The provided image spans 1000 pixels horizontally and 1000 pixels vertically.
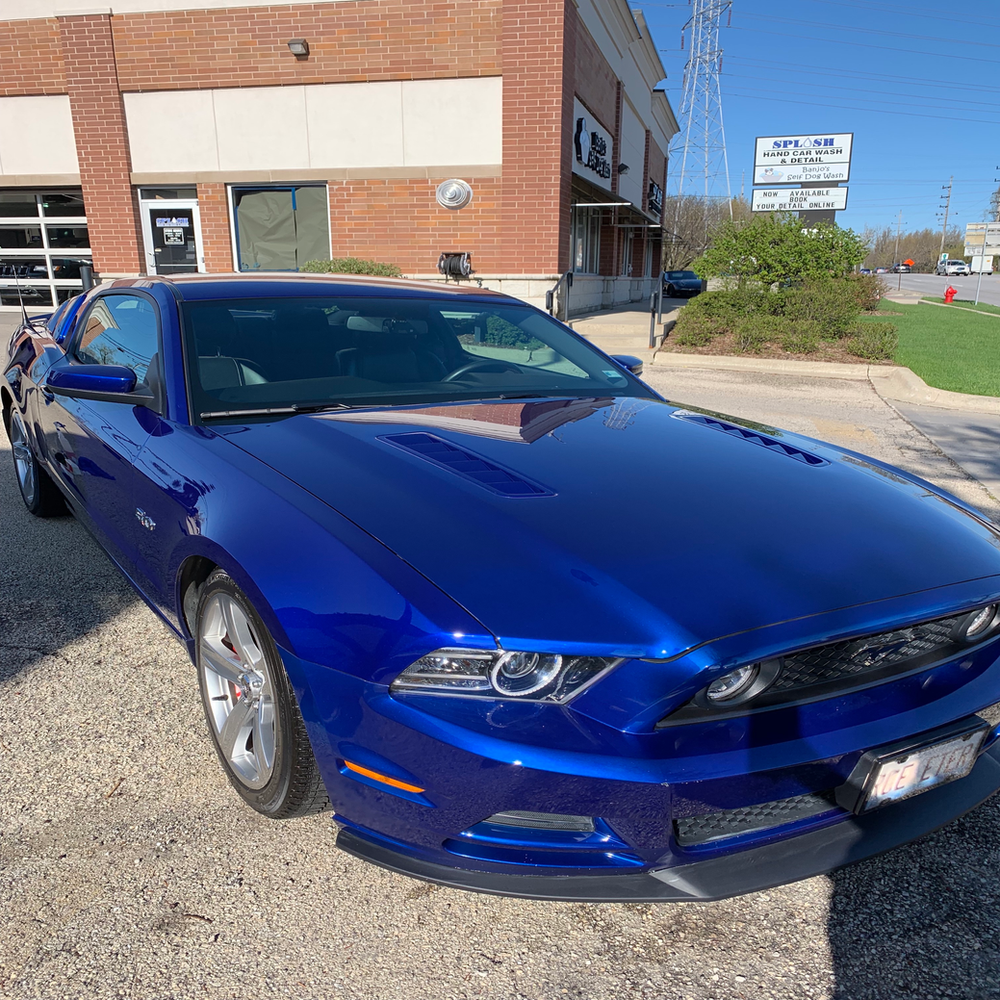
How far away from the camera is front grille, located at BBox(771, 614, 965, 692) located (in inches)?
69.2

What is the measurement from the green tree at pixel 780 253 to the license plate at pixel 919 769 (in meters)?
14.0

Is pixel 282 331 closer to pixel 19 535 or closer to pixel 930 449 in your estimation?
pixel 19 535

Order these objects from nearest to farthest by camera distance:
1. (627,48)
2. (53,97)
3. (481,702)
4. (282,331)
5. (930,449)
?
(481,702), (282,331), (930,449), (53,97), (627,48)

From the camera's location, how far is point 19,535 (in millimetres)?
4609

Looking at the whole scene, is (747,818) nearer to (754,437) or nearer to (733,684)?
(733,684)

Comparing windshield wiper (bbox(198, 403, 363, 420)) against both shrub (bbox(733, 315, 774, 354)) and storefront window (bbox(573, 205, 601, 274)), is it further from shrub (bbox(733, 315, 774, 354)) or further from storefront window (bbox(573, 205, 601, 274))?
storefront window (bbox(573, 205, 601, 274))

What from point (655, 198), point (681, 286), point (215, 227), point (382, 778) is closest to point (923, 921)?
point (382, 778)

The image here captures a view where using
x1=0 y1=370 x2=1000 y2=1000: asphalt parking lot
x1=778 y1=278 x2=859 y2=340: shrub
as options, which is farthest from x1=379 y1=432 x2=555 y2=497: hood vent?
x1=778 y1=278 x2=859 y2=340: shrub

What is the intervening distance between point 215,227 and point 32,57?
5.16 m

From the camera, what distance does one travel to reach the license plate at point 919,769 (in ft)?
5.80

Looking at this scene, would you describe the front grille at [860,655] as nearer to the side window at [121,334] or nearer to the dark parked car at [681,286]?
the side window at [121,334]

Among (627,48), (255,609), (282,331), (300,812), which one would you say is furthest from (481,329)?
(627,48)

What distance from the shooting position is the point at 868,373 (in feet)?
39.9

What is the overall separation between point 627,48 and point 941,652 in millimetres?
26614
